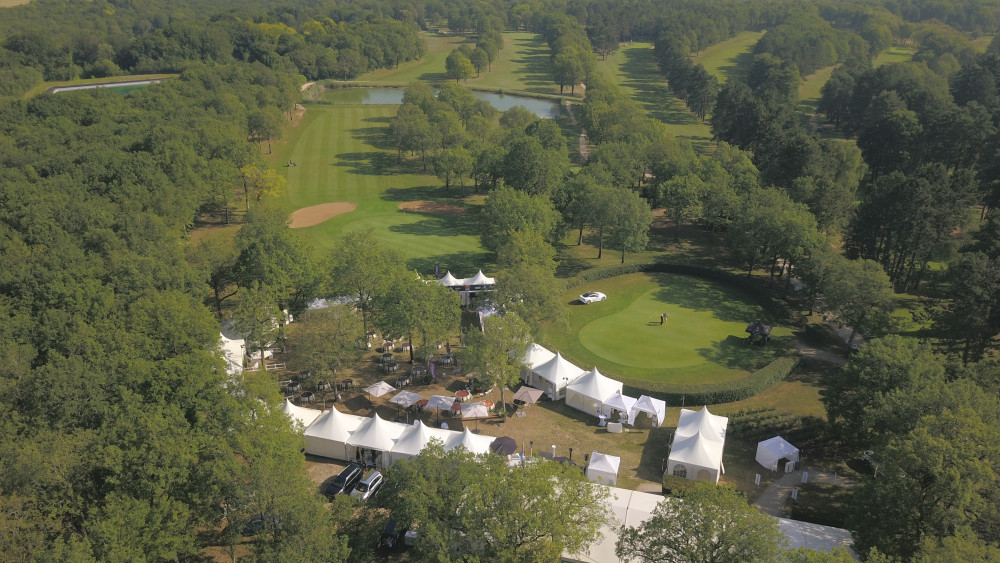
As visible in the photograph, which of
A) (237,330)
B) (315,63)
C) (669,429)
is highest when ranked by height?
(315,63)

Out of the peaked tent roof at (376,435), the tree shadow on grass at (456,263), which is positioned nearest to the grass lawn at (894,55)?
the tree shadow on grass at (456,263)

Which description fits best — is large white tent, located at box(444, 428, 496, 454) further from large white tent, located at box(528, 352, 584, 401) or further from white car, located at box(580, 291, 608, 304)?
white car, located at box(580, 291, 608, 304)

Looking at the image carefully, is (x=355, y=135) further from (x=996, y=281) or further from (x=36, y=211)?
(x=996, y=281)

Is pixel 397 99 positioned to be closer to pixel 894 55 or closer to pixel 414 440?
pixel 414 440

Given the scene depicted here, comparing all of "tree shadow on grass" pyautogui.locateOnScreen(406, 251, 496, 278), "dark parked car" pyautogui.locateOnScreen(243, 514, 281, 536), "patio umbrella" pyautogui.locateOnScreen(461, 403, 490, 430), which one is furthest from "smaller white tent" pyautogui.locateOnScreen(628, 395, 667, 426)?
"tree shadow on grass" pyautogui.locateOnScreen(406, 251, 496, 278)

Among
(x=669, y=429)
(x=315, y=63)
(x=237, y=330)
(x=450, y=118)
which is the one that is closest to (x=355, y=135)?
(x=450, y=118)

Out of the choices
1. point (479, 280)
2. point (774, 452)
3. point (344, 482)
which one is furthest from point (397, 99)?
point (774, 452)
